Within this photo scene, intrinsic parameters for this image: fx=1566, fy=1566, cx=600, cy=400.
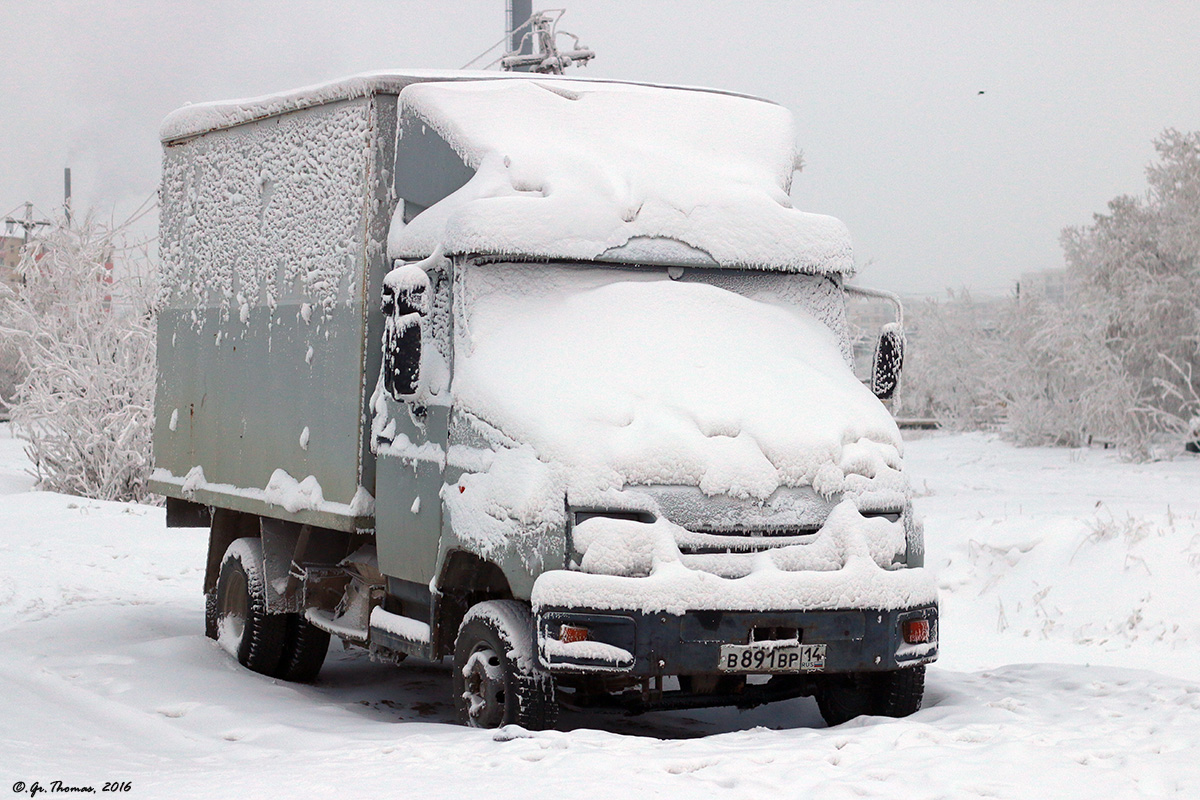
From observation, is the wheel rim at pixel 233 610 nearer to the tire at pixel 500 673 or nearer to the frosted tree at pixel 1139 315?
the tire at pixel 500 673

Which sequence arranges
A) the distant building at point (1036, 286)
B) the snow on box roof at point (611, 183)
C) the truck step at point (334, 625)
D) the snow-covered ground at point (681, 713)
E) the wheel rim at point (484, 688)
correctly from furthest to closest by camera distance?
1. the distant building at point (1036, 286)
2. the truck step at point (334, 625)
3. the snow on box roof at point (611, 183)
4. the wheel rim at point (484, 688)
5. the snow-covered ground at point (681, 713)

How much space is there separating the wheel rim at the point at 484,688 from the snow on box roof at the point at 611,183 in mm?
1921

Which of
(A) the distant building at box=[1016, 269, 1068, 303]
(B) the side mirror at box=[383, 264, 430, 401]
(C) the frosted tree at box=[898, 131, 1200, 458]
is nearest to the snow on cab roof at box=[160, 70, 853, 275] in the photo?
(B) the side mirror at box=[383, 264, 430, 401]

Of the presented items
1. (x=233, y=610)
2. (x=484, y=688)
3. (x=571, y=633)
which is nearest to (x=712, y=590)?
(x=571, y=633)

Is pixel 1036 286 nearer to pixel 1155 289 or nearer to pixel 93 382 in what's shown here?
pixel 1155 289

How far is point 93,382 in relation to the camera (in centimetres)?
2383

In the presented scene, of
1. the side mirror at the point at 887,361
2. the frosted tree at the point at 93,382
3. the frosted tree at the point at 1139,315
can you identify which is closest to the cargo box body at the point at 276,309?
the side mirror at the point at 887,361

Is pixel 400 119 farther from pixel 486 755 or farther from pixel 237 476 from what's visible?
pixel 486 755

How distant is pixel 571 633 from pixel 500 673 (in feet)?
2.04

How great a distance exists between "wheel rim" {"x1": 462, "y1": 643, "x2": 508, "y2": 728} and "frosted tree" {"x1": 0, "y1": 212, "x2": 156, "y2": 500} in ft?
55.5

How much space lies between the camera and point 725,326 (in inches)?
301

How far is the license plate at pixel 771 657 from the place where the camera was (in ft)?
21.9

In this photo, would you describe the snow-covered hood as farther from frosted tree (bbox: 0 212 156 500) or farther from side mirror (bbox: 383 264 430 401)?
frosted tree (bbox: 0 212 156 500)

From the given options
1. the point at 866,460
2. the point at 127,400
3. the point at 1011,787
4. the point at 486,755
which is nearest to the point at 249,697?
Result: the point at 486,755
